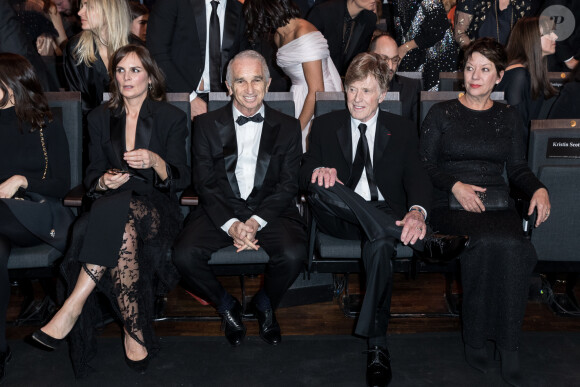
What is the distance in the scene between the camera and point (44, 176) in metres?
3.22

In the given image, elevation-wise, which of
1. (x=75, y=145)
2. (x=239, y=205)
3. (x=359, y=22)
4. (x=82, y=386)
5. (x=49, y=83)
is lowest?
(x=82, y=386)

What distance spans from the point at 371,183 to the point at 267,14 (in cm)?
125

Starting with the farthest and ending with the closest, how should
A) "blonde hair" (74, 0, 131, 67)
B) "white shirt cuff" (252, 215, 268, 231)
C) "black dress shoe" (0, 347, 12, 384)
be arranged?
"blonde hair" (74, 0, 131, 67)
"white shirt cuff" (252, 215, 268, 231)
"black dress shoe" (0, 347, 12, 384)

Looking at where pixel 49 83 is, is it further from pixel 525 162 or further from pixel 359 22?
pixel 525 162

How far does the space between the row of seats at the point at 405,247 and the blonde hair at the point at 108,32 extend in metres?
0.40

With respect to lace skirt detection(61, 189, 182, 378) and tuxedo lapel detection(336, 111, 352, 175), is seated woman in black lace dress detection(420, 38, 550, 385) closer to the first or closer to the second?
tuxedo lapel detection(336, 111, 352, 175)

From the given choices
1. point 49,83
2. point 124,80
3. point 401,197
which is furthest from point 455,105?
point 49,83

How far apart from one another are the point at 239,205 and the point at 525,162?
1.52 m

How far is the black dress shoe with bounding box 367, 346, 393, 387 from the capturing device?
2654mm

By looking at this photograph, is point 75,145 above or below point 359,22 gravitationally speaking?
below

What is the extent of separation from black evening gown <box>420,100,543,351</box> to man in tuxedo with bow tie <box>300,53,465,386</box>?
173 millimetres

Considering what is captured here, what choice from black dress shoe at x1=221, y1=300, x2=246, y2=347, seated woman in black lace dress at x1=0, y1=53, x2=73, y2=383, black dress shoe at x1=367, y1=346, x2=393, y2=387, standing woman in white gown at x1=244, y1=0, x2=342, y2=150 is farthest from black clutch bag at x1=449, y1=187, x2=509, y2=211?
seated woman in black lace dress at x1=0, y1=53, x2=73, y2=383

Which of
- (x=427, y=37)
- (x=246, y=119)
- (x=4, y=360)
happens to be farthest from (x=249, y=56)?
(x=427, y=37)

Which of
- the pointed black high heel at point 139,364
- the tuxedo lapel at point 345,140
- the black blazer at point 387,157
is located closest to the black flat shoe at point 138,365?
the pointed black high heel at point 139,364
